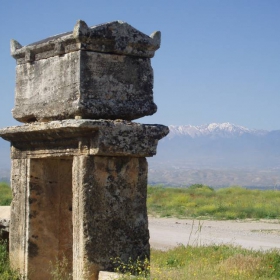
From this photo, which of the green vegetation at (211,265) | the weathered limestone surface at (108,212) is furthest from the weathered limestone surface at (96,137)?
the green vegetation at (211,265)

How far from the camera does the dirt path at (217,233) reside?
14893 millimetres

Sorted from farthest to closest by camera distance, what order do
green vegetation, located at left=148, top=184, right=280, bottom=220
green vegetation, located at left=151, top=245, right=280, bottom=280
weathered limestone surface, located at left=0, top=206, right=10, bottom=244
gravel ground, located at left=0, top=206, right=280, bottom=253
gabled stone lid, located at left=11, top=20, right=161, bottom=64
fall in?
green vegetation, located at left=148, top=184, right=280, bottom=220 < gravel ground, located at left=0, top=206, right=280, bottom=253 < weathered limestone surface, located at left=0, top=206, right=10, bottom=244 < green vegetation, located at left=151, top=245, right=280, bottom=280 < gabled stone lid, located at left=11, top=20, right=161, bottom=64

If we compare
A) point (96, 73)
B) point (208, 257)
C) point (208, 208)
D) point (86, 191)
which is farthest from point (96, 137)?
point (208, 208)

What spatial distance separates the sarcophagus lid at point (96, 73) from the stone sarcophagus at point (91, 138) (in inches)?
0.4

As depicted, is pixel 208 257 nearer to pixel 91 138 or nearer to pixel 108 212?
pixel 108 212

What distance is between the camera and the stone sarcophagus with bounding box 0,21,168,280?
6.50m

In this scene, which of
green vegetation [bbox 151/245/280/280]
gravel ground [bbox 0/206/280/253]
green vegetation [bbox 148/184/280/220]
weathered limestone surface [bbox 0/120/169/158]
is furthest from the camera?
green vegetation [bbox 148/184/280/220]

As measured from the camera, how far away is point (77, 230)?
6.54 metres

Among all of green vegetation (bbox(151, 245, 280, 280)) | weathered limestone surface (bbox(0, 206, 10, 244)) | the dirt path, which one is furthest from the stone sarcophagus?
the dirt path

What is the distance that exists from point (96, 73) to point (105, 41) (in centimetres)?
35

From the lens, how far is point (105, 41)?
6.70 metres

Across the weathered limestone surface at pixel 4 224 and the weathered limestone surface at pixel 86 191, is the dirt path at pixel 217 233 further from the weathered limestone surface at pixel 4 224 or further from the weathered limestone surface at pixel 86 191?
the weathered limestone surface at pixel 86 191

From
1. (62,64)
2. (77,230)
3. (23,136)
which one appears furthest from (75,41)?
(77,230)

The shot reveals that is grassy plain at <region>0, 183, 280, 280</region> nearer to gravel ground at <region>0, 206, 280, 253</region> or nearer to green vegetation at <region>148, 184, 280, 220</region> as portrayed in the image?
green vegetation at <region>148, 184, 280, 220</region>
